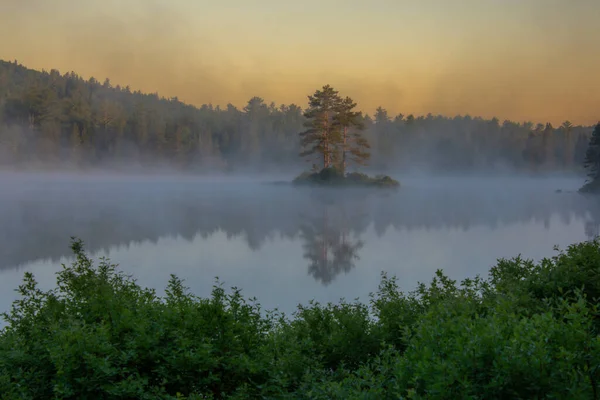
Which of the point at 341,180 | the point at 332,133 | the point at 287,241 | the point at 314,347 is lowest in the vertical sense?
the point at 287,241

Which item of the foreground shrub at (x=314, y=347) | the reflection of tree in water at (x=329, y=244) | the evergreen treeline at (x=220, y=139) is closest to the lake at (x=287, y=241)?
the reflection of tree in water at (x=329, y=244)

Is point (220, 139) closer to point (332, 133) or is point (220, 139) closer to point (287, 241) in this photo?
point (332, 133)

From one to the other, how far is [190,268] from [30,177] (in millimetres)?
83756

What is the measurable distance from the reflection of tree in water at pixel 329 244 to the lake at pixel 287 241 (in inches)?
1.7

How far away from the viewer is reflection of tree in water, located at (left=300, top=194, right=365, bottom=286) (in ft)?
49.0

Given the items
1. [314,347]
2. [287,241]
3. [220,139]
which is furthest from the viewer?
[220,139]

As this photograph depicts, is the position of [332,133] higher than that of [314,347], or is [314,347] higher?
[332,133]

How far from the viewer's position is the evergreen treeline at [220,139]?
98.4 meters

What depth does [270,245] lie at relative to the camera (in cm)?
1928

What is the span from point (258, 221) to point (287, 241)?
660cm

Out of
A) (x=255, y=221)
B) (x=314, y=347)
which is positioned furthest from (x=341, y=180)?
(x=314, y=347)

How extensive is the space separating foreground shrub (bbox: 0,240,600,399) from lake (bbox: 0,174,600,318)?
3934 millimetres

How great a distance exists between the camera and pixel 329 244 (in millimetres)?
19438

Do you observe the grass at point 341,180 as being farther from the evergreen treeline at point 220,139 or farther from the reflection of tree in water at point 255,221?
the evergreen treeline at point 220,139
